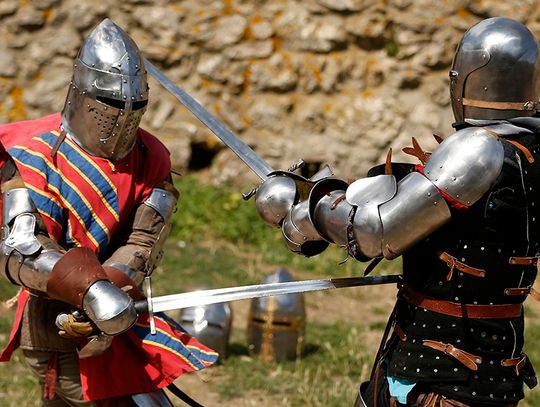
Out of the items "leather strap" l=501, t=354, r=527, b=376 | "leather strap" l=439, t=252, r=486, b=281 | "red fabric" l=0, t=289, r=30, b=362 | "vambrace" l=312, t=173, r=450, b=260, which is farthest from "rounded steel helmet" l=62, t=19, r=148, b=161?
"leather strap" l=501, t=354, r=527, b=376

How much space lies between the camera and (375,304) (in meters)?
6.99

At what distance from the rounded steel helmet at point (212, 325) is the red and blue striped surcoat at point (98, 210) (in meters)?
1.90

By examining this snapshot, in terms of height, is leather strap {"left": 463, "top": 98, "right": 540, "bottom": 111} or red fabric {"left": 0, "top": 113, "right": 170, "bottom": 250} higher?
leather strap {"left": 463, "top": 98, "right": 540, "bottom": 111}

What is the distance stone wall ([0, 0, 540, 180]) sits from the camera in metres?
8.25

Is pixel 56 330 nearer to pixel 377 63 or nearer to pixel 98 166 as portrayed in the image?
pixel 98 166

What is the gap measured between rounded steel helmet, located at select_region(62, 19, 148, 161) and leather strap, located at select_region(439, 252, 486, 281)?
1.34m

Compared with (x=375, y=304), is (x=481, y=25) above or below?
above

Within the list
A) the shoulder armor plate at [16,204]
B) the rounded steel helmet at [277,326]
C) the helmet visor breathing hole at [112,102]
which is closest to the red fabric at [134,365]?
the shoulder armor plate at [16,204]

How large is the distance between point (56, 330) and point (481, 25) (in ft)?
6.12

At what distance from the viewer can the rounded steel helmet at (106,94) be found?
138 inches

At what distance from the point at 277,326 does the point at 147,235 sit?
229 centimetres

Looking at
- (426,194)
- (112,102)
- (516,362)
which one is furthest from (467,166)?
(112,102)

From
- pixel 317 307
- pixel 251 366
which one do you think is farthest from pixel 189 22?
pixel 251 366

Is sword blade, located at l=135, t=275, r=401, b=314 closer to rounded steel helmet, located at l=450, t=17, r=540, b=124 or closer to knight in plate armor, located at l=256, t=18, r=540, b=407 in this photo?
knight in plate armor, located at l=256, t=18, r=540, b=407
